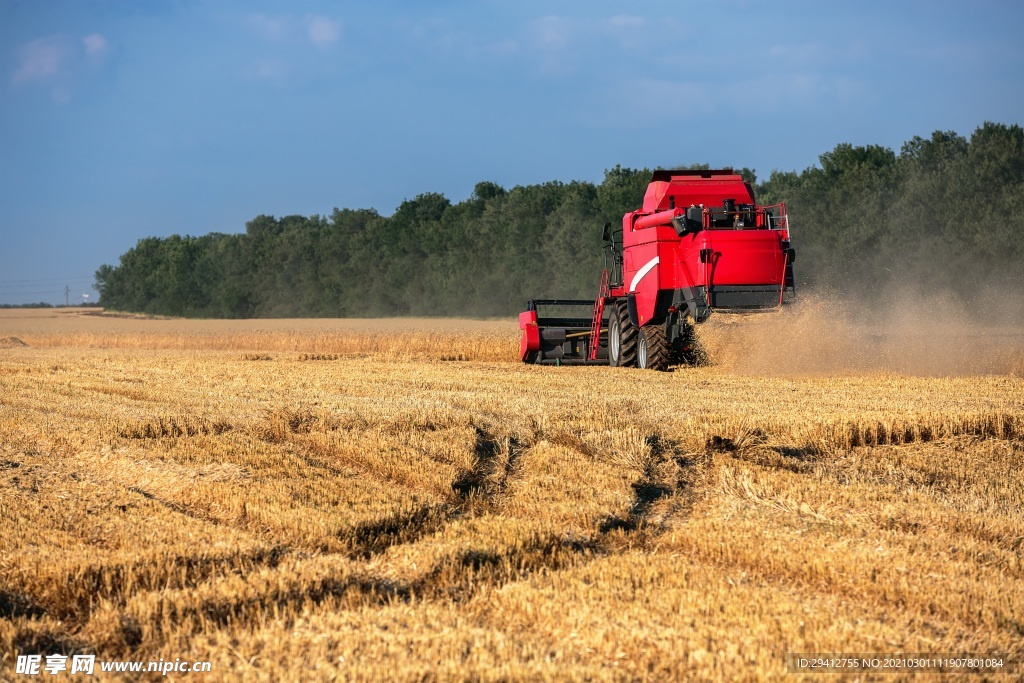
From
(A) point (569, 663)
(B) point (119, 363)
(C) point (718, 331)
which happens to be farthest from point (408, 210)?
(A) point (569, 663)

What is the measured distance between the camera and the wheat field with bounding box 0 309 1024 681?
3.90 metres

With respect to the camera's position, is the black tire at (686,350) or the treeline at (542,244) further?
the treeline at (542,244)

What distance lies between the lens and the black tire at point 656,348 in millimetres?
15172

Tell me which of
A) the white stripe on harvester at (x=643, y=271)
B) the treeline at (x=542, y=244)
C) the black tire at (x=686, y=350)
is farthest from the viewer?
the treeline at (x=542, y=244)

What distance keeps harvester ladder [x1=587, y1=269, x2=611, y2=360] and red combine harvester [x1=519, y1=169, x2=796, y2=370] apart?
0.02m

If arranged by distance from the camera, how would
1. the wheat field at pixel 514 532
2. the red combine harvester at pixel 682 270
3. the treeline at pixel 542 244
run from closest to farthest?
the wheat field at pixel 514 532 < the red combine harvester at pixel 682 270 < the treeline at pixel 542 244

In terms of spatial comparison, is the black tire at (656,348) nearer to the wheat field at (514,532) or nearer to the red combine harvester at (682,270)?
the red combine harvester at (682,270)

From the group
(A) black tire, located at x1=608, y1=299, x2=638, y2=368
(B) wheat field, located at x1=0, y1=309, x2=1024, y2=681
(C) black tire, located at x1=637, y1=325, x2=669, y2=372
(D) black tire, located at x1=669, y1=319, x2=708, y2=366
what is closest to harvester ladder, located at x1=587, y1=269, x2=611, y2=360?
(A) black tire, located at x1=608, y1=299, x2=638, y2=368

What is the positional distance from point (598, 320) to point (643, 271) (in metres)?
2.33

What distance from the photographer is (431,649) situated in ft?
12.4

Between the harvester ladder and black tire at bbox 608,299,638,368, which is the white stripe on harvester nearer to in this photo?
black tire at bbox 608,299,638,368

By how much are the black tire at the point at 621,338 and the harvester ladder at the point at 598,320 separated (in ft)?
0.81

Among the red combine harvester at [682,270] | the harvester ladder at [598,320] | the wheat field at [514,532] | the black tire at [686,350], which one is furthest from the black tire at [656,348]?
the wheat field at [514,532]

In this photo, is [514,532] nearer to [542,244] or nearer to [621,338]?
[621,338]
